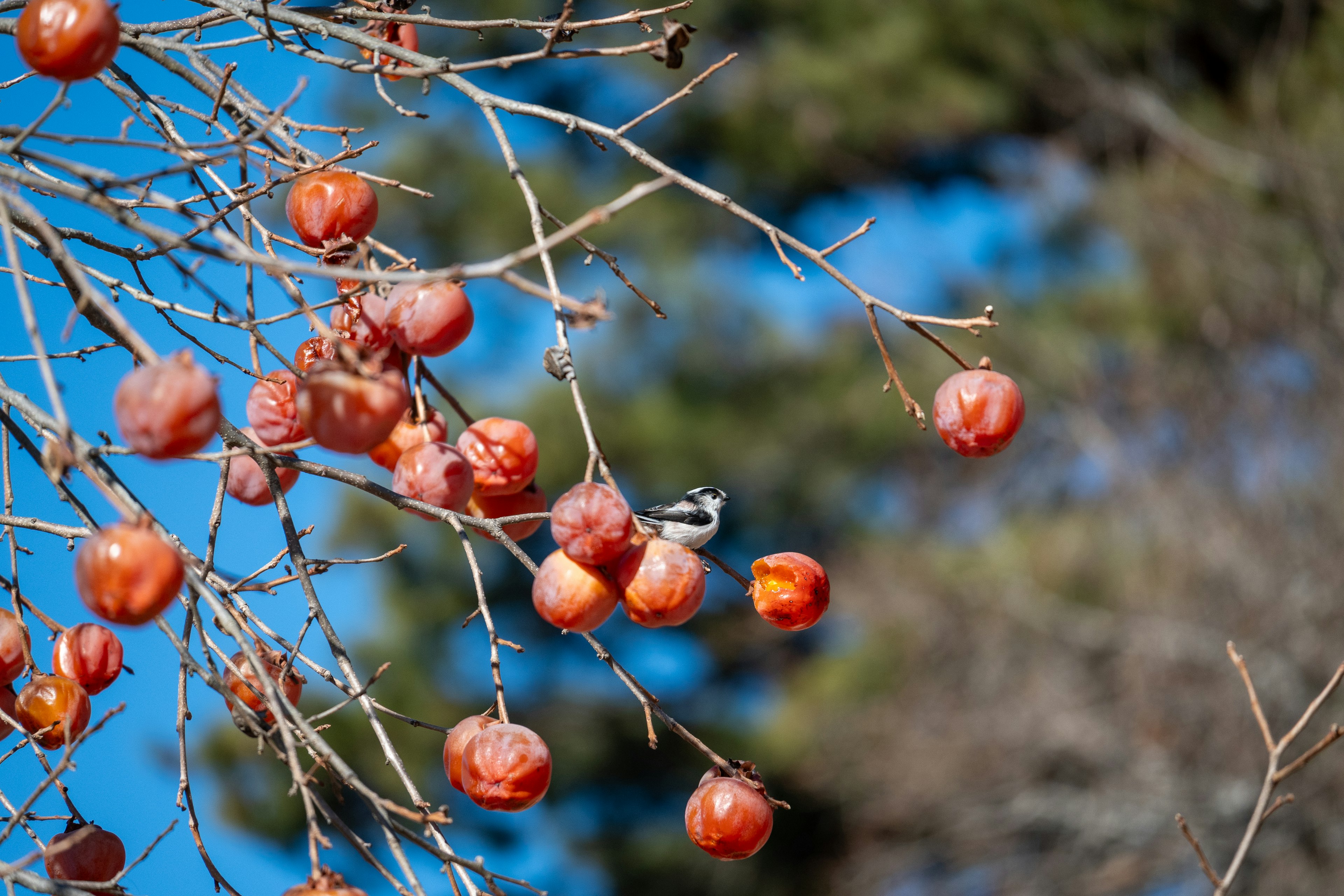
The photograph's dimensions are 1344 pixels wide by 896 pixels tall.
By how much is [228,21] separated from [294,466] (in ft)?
1.48

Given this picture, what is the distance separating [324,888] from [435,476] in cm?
31

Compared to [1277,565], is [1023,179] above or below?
above

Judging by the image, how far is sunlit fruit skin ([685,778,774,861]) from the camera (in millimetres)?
844

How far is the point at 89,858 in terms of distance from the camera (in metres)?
0.82

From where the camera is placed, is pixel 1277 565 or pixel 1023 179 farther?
pixel 1023 179

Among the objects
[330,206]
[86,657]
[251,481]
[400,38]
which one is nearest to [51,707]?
[86,657]

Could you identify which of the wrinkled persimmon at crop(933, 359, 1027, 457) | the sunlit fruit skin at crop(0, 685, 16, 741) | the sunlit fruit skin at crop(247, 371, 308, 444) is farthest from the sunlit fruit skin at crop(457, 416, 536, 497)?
the wrinkled persimmon at crop(933, 359, 1027, 457)

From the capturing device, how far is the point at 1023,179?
21.1 ft

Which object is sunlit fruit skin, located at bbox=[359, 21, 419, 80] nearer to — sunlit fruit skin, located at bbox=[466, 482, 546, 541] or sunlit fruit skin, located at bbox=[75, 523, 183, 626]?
sunlit fruit skin, located at bbox=[466, 482, 546, 541]

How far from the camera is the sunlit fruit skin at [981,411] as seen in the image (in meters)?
0.91

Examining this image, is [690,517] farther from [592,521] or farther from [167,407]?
[167,407]

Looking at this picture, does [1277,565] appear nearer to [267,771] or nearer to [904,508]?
[904,508]

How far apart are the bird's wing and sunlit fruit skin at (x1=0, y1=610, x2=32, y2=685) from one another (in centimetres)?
68

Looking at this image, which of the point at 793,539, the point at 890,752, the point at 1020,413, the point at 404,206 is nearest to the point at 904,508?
the point at 793,539
